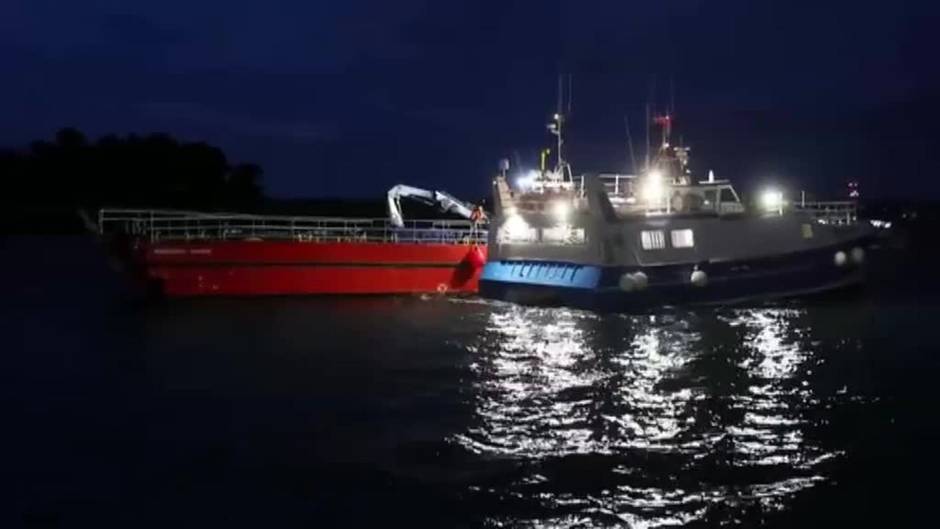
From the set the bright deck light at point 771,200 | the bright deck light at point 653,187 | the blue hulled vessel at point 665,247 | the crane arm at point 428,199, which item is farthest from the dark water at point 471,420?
the crane arm at point 428,199

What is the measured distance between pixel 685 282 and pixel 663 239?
157 centimetres

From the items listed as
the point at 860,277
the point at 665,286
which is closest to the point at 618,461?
the point at 665,286

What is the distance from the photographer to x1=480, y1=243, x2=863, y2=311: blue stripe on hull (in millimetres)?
35281

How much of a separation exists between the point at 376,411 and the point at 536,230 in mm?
20288

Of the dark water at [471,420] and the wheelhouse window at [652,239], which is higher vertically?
the wheelhouse window at [652,239]

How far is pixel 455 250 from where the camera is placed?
4256 cm

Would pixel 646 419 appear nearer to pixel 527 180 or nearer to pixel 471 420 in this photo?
pixel 471 420

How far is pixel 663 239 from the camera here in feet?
117

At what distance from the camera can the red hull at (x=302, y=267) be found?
39094 millimetres

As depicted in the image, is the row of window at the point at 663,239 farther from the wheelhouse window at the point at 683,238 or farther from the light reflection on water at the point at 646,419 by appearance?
the light reflection on water at the point at 646,419

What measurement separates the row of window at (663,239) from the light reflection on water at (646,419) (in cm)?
322

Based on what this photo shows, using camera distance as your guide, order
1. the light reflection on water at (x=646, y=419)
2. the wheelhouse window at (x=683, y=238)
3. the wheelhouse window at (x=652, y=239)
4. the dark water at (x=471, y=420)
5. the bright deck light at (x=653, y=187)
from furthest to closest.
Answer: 1. the bright deck light at (x=653, y=187)
2. the wheelhouse window at (x=683, y=238)
3. the wheelhouse window at (x=652, y=239)
4. the light reflection on water at (x=646, y=419)
5. the dark water at (x=471, y=420)

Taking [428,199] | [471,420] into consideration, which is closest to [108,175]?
[428,199]

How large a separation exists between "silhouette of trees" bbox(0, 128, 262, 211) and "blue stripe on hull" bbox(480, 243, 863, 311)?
310 ft
